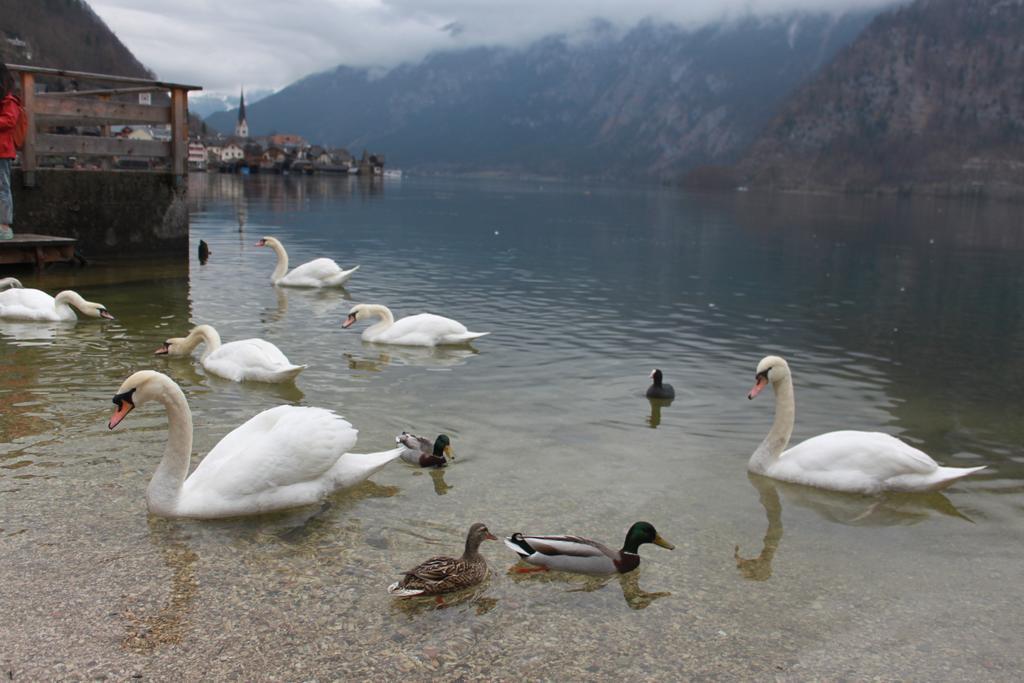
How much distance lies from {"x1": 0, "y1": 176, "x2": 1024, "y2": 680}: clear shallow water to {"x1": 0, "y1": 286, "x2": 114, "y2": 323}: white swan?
0.50 metres

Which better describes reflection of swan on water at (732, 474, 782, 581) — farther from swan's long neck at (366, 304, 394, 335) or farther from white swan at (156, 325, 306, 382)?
swan's long neck at (366, 304, 394, 335)

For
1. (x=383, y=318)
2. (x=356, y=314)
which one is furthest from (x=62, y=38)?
(x=383, y=318)

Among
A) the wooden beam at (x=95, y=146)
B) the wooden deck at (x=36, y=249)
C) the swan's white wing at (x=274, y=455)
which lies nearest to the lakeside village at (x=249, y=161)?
the wooden beam at (x=95, y=146)

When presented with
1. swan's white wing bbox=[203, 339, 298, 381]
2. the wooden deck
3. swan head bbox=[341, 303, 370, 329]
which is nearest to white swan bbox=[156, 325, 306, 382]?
swan's white wing bbox=[203, 339, 298, 381]

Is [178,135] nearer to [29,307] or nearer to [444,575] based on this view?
[29,307]

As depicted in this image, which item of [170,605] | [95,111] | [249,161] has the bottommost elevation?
[170,605]

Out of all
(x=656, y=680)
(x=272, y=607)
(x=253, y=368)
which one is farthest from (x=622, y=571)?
(x=253, y=368)

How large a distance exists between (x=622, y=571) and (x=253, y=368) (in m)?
6.93

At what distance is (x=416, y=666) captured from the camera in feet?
19.0

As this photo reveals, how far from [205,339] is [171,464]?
20.2 ft

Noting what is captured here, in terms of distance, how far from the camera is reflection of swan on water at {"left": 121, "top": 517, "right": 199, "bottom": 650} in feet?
19.5

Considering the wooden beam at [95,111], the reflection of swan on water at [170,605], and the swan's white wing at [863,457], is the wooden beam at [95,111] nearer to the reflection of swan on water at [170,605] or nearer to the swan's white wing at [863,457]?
the reflection of swan on water at [170,605]

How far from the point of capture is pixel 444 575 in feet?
21.6

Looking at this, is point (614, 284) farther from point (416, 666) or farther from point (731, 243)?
point (416, 666)
